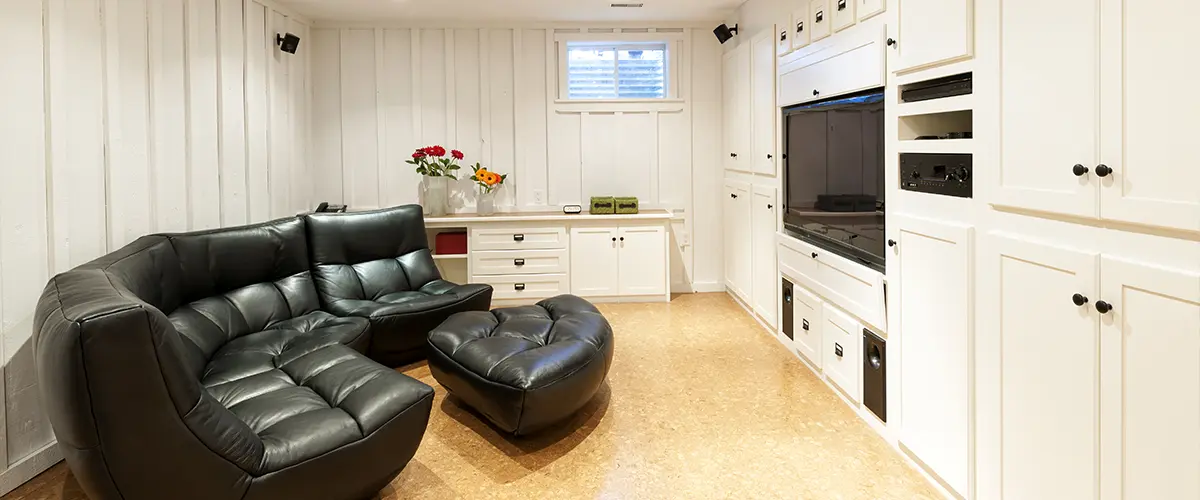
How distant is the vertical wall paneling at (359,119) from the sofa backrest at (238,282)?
6.42 feet

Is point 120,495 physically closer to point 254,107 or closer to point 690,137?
point 254,107

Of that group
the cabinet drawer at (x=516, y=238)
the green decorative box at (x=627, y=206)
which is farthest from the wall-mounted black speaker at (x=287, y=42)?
the green decorative box at (x=627, y=206)

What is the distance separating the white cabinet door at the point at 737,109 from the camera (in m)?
4.98

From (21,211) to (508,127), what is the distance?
3.83 m

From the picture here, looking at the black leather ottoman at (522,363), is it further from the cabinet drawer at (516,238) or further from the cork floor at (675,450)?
the cabinet drawer at (516,238)

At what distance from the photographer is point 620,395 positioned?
3.44 metres

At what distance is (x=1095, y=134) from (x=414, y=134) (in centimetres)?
526

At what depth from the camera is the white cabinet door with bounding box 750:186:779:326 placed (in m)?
4.40

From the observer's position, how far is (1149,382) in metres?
1.50

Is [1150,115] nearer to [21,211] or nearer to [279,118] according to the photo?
[21,211]

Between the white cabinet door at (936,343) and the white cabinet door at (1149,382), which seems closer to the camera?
the white cabinet door at (1149,382)

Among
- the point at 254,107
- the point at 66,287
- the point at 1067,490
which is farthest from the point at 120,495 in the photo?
the point at 254,107

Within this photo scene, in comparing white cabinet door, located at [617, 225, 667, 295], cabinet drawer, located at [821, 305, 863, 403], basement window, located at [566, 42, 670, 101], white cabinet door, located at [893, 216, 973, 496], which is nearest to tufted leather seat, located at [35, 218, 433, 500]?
white cabinet door, located at [893, 216, 973, 496]

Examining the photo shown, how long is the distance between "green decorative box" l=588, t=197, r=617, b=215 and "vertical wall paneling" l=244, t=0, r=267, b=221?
2645mm
